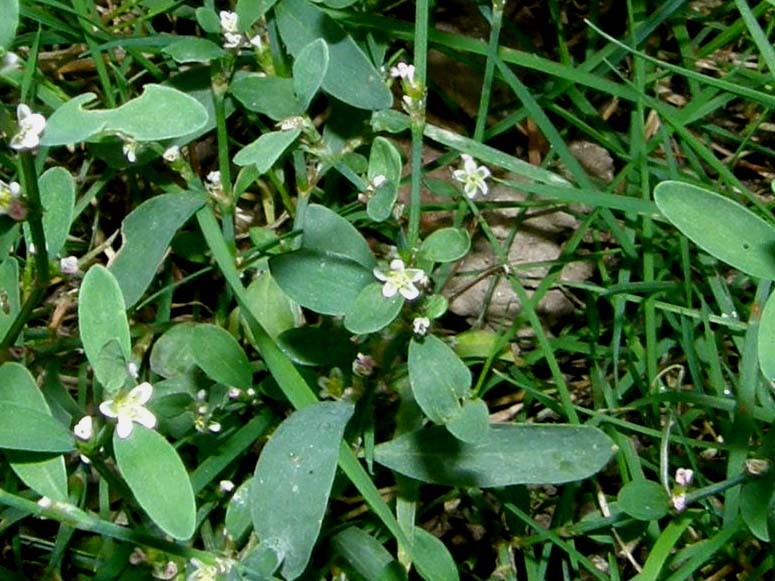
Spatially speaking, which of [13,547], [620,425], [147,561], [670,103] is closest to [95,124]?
[147,561]

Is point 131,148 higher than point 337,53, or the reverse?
point 337,53

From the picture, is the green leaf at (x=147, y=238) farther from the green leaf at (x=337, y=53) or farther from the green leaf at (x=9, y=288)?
the green leaf at (x=337, y=53)

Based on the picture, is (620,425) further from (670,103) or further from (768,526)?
(670,103)

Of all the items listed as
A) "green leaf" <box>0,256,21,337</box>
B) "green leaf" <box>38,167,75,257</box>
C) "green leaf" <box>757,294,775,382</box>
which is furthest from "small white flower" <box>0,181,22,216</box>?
"green leaf" <box>757,294,775,382</box>

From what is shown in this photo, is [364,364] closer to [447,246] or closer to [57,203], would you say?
[447,246]

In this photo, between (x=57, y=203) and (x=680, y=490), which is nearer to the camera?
(x=57, y=203)

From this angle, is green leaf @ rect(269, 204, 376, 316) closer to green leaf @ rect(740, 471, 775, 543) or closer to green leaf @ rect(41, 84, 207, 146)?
green leaf @ rect(41, 84, 207, 146)

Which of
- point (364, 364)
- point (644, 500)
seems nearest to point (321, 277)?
point (364, 364)
